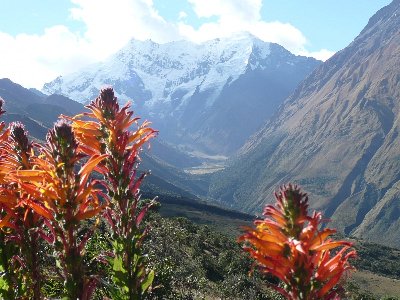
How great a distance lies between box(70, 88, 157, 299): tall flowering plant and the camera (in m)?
4.70

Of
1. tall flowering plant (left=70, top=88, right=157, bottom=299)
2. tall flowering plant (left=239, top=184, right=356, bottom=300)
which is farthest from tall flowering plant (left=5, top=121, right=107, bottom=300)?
tall flowering plant (left=239, top=184, right=356, bottom=300)

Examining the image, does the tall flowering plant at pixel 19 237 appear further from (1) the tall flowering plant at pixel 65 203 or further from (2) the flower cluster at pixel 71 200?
(1) the tall flowering plant at pixel 65 203

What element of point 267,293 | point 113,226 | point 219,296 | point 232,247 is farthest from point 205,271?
point 113,226

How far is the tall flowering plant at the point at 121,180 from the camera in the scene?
4.70 m

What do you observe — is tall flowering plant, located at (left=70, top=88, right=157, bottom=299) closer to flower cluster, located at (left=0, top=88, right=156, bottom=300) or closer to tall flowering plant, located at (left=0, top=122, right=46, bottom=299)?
flower cluster, located at (left=0, top=88, right=156, bottom=300)

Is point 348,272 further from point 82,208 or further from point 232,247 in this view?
point 232,247

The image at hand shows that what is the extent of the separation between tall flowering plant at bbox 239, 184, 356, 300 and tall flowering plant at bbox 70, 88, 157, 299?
1.48m

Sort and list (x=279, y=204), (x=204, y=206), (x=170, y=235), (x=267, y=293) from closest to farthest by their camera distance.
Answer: (x=279, y=204) < (x=267, y=293) < (x=170, y=235) < (x=204, y=206)

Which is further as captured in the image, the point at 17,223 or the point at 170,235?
the point at 170,235

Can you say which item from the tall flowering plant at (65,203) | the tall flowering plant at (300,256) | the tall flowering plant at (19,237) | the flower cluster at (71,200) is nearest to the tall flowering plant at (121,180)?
the flower cluster at (71,200)

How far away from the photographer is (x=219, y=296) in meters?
32.1

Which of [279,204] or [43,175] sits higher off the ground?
[279,204]

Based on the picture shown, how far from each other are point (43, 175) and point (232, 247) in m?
63.1

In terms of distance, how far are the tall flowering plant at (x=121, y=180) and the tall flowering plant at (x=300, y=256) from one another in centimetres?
148
